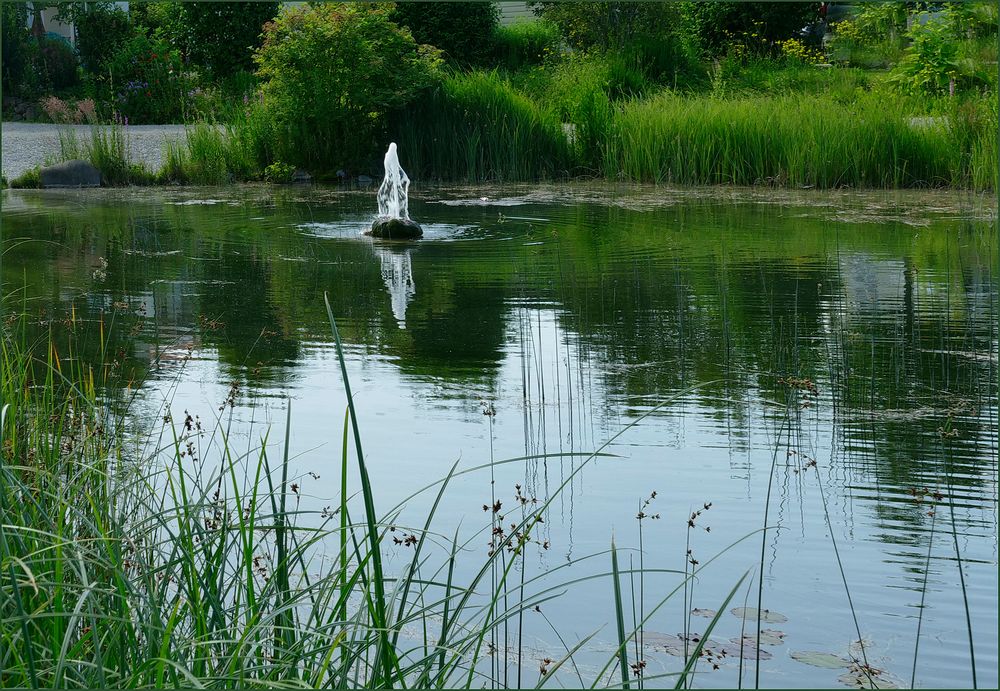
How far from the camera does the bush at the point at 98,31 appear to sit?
23.2m

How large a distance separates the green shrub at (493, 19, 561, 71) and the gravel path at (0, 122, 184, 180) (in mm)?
7482

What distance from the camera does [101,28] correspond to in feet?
76.9

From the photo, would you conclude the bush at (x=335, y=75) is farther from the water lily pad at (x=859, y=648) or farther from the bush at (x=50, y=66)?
the water lily pad at (x=859, y=648)

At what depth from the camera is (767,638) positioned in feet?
10.6

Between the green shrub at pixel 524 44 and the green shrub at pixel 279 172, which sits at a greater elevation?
the green shrub at pixel 524 44

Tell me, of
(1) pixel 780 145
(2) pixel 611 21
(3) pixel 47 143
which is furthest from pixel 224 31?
(1) pixel 780 145

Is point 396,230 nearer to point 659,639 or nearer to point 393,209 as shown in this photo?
point 393,209

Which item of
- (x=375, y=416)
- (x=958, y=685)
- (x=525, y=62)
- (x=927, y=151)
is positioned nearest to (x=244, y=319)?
(x=375, y=416)

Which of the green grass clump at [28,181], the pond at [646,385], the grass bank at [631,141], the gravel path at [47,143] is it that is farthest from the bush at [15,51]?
the pond at [646,385]

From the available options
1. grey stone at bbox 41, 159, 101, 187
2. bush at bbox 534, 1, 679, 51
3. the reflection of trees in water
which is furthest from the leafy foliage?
the reflection of trees in water

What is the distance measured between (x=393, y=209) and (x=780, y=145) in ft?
15.5

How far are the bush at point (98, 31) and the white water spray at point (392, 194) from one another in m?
12.4

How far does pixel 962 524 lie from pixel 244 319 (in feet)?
15.3

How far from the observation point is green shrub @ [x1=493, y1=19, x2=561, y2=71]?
2369 centimetres
